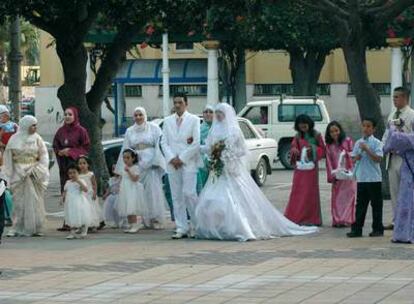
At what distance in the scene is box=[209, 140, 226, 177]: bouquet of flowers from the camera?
15.8m

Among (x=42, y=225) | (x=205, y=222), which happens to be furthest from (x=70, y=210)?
(x=205, y=222)

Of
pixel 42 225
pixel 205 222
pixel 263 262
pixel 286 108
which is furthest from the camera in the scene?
pixel 286 108

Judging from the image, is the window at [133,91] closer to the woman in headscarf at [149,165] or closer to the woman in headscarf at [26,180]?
the woman in headscarf at [149,165]

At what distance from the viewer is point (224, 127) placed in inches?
631

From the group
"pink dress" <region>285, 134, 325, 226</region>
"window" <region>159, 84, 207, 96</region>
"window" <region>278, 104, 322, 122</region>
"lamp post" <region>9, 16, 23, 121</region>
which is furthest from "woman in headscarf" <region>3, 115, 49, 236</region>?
"window" <region>159, 84, 207, 96</region>

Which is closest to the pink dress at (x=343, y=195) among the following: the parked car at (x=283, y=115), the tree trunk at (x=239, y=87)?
the parked car at (x=283, y=115)

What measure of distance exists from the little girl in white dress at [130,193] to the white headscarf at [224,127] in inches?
58.9

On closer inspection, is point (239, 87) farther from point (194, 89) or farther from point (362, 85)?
point (362, 85)

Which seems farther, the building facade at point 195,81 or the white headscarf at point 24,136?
the building facade at point 195,81

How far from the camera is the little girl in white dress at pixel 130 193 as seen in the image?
1684cm

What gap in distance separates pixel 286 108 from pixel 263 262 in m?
18.4

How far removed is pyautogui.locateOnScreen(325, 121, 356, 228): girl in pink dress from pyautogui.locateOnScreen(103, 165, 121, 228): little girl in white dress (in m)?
3.11

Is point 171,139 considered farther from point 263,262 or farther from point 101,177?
point 101,177

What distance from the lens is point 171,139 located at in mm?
16234
